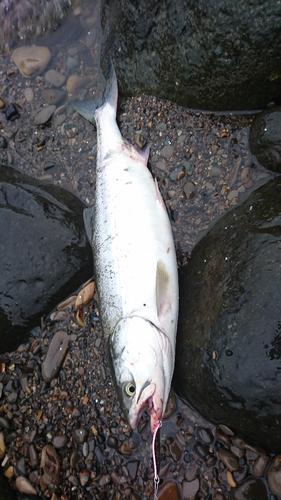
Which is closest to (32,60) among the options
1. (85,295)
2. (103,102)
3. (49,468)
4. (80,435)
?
Answer: (103,102)

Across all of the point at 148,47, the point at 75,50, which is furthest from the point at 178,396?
the point at 75,50

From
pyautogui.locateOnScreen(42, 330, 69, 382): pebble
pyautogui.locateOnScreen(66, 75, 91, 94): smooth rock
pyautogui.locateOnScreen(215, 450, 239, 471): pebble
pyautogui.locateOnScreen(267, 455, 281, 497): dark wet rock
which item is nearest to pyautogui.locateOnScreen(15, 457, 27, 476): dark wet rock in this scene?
pyautogui.locateOnScreen(42, 330, 69, 382): pebble

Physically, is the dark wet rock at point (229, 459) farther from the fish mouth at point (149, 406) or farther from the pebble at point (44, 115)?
the pebble at point (44, 115)

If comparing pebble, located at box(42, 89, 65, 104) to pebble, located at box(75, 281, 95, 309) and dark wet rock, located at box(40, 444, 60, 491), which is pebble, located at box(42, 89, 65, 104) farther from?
dark wet rock, located at box(40, 444, 60, 491)

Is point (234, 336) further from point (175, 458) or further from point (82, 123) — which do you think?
point (82, 123)

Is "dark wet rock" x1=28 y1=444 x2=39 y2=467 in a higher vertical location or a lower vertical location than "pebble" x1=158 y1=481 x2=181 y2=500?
higher

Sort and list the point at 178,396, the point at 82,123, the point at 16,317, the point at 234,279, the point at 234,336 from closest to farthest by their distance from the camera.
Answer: the point at 234,336, the point at 234,279, the point at 178,396, the point at 16,317, the point at 82,123

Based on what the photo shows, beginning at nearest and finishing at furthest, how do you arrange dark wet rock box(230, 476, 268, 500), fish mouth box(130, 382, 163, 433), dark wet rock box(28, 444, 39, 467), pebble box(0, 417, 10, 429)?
fish mouth box(130, 382, 163, 433) → dark wet rock box(230, 476, 268, 500) → dark wet rock box(28, 444, 39, 467) → pebble box(0, 417, 10, 429)
